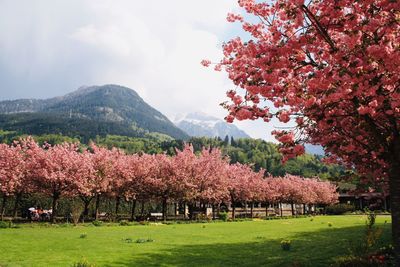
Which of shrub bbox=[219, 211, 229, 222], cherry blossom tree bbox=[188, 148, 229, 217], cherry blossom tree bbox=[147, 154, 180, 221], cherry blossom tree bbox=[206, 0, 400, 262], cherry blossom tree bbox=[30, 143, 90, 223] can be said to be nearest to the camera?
cherry blossom tree bbox=[206, 0, 400, 262]

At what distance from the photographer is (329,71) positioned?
9.09 m

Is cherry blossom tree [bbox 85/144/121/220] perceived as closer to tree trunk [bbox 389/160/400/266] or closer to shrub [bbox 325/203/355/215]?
tree trunk [bbox 389/160/400/266]

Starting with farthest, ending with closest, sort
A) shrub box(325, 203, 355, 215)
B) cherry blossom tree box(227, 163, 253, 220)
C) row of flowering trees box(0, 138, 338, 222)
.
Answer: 1. shrub box(325, 203, 355, 215)
2. cherry blossom tree box(227, 163, 253, 220)
3. row of flowering trees box(0, 138, 338, 222)

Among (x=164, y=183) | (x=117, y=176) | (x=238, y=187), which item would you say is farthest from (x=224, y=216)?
(x=117, y=176)

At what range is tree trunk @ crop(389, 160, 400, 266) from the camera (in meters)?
10.5

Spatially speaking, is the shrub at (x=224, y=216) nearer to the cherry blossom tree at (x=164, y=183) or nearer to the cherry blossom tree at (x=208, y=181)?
the cherry blossom tree at (x=208, y=181)

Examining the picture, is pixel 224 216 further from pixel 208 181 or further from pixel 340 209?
pixel 340 209

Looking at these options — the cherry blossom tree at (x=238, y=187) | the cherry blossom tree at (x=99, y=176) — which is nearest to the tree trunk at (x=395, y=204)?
the cherry blossom tree at (x=99, y=176)

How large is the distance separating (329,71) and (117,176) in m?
45.7

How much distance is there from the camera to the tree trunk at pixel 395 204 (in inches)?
413

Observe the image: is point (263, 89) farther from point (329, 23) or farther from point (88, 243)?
point (88, 243)

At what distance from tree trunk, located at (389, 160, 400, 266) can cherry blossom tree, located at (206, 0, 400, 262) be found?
1.1 inches

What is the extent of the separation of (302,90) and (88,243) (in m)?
15.9

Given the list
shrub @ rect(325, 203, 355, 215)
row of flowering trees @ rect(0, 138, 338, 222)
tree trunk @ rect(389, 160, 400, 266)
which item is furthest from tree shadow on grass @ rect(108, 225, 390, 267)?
shrub @ rect(325, 203, 355, 215)
